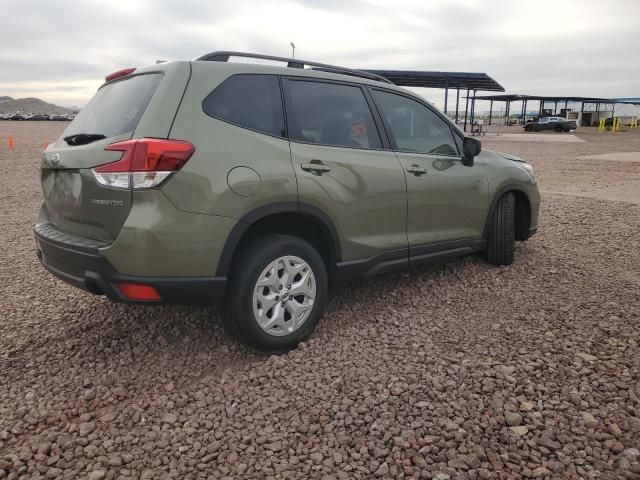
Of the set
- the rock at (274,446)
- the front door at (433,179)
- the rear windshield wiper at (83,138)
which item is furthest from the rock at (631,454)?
the rear windshield wiper at (83,138)

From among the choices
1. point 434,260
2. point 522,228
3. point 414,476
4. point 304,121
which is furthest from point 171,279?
point 522,228

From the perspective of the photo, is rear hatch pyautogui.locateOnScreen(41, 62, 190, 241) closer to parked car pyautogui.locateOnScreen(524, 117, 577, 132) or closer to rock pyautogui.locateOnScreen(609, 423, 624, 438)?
rock pyautogui.locateOnScreen(609, 423, 624, 438)

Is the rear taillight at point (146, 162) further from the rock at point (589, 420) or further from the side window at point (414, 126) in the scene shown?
the rock at point (589, 420)

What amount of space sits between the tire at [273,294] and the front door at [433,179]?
107 centimetres

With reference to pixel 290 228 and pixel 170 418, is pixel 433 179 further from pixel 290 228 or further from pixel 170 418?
pixel 170 418

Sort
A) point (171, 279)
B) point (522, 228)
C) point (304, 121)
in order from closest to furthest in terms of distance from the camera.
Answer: point (171, 279), point (304, 121), point (522, 228)

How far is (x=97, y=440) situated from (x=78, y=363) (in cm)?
94

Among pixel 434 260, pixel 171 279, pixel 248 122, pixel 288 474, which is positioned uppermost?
pixel 248 122

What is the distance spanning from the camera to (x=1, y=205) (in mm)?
8859

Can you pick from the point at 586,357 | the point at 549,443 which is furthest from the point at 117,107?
the point at 586,357

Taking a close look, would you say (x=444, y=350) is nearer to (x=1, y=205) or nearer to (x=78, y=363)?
(x=78, y=363)

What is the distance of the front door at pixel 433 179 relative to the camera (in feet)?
13.6

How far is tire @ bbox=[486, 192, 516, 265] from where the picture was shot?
5.03 m

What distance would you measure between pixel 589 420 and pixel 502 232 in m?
2.66
